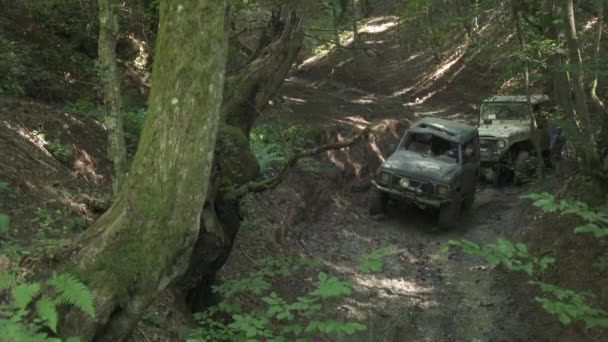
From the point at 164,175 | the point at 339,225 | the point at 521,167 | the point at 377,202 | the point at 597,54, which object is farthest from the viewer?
the point at 521,167

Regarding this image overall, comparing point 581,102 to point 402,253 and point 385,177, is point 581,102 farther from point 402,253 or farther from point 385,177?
point 385,177

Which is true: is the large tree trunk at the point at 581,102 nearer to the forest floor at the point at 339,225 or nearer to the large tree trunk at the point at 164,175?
the forest floor at the point at 339,225

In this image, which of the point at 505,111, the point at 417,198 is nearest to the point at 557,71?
the point at 417,198

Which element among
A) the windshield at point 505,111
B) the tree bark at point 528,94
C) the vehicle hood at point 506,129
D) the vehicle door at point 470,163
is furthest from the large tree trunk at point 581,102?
the windshield at point 505,111

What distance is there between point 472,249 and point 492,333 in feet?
15.2

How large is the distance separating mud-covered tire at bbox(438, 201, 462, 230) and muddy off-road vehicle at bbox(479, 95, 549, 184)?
2.95 metres

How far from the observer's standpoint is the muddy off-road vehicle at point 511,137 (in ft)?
40.7

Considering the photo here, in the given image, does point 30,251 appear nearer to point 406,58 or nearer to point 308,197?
point 308,197

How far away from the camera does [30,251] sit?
11.3 ft

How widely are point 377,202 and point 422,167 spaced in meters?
1.15

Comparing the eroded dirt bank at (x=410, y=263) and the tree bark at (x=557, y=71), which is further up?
the tree bark at (x=557, y=71)

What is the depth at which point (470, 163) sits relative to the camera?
10.7 meters

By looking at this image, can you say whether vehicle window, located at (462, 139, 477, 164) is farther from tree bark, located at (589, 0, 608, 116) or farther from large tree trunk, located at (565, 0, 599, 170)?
large tree trunk, located at (565, 0, 599, 170)

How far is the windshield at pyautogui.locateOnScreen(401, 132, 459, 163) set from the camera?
10539 mm
